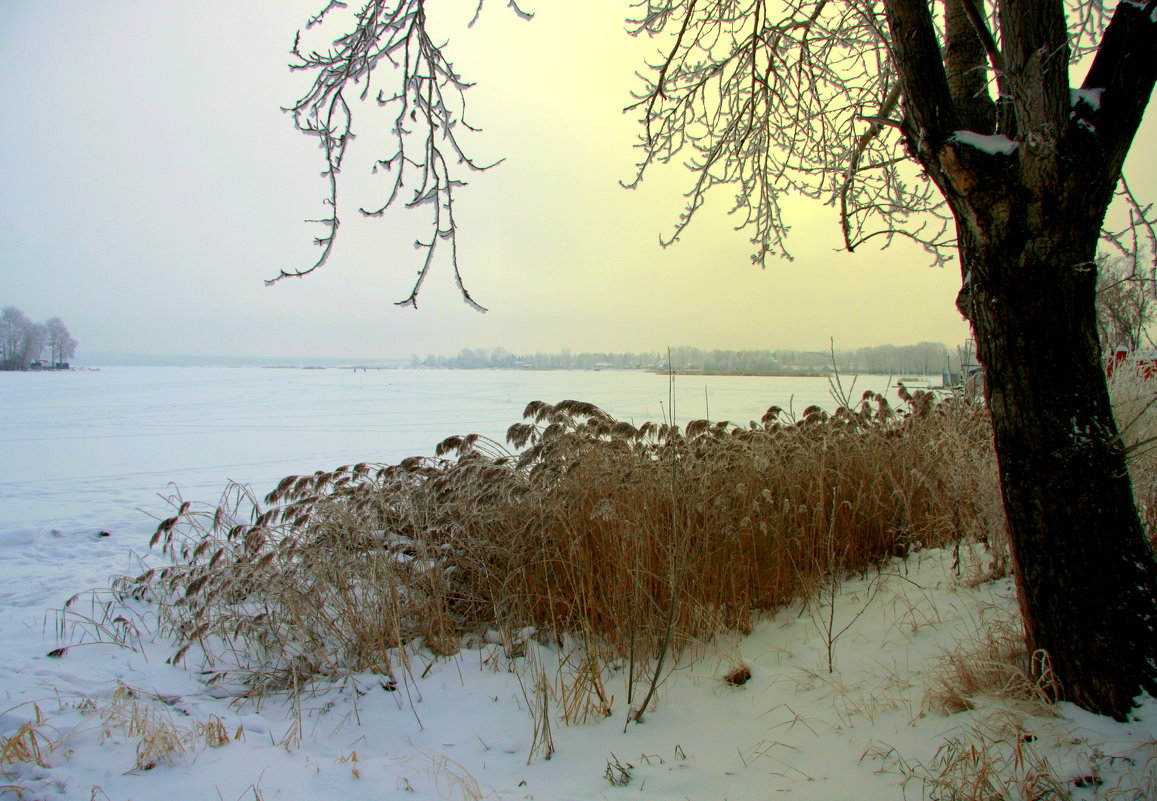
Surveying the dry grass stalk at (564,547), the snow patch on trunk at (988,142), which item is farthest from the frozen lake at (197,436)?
the snow patch on trunk at (988,142)

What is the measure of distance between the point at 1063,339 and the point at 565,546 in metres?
2.60

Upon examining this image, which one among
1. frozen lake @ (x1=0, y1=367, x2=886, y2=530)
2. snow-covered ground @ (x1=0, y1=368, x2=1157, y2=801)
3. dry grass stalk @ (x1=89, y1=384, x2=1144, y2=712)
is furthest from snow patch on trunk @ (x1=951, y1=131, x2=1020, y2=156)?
snow-covered ground @ (x1=0, y1=368, x2=1157, y2=801)

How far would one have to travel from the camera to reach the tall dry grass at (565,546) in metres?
3.19

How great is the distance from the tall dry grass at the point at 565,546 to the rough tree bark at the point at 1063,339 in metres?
1.15

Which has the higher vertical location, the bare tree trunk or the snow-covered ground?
the bare tree trunk

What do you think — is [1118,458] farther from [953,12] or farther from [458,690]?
[458,690]

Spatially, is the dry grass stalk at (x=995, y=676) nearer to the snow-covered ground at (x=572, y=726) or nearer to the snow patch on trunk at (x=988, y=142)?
the snow-covered ground at (x=572, y=726)

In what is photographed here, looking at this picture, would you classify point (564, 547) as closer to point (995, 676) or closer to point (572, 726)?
point (572, 726)

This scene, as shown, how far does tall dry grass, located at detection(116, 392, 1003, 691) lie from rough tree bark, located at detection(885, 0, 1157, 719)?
1151 millimetres

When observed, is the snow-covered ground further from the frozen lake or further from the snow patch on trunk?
the snow patch on trunk

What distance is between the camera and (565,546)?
354 cm

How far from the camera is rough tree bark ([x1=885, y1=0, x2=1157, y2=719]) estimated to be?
189cm

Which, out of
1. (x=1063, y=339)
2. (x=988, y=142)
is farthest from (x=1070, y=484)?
(x=988, y=142)

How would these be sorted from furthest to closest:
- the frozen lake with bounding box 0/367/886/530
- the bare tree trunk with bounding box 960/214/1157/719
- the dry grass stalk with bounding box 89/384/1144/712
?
the frozen lake with bounding box 0/367/886/530, the dry grass stalk with bounding box 89/384/1144/712, the bare tree trunk with bounding box 960/214/1157/719
